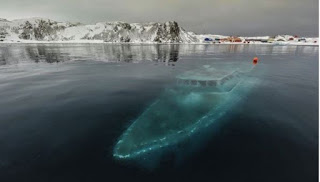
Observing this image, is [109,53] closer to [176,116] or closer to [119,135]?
[176,116]

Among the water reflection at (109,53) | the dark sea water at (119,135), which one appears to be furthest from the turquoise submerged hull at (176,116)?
the water reflection at (109,53)

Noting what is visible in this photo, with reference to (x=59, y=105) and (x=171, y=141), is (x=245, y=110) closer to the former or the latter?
(x=171, y=141)

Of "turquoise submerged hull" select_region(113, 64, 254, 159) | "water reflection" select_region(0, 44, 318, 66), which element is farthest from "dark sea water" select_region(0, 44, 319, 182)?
"water reflection" select_region(0, 44, 318, 66)

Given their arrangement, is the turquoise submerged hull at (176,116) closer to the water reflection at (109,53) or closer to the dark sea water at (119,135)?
the dark sea water at (119,135)

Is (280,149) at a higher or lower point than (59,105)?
lower

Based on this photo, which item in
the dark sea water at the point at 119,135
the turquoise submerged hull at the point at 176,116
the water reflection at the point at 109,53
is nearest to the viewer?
the dark sea water at the point at 119,135

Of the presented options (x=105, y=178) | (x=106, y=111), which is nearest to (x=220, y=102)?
(x=106, y=111)

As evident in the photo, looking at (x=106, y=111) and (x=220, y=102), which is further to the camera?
(x=220, y=102)

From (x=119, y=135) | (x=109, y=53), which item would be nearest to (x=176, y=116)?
(x=119, y=135)

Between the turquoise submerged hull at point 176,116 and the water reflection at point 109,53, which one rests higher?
the water reflection at point 109,53
